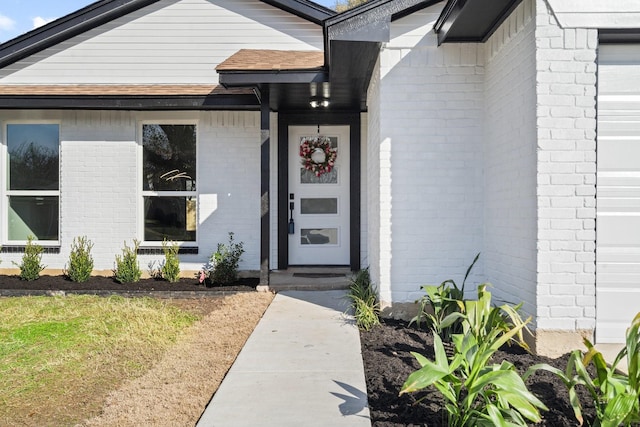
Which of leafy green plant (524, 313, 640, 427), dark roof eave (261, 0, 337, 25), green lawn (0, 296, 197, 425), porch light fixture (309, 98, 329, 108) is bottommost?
green lawn (0, 296, 197, 425)

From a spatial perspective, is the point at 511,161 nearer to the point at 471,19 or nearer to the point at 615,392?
the point at 471,19

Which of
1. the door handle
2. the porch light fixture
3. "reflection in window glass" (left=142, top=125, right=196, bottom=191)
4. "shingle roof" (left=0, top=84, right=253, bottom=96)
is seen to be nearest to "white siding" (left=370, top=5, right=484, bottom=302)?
the porch light fixture

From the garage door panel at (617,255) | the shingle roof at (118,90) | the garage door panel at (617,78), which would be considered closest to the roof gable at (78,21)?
the shingle roof at (118,90)

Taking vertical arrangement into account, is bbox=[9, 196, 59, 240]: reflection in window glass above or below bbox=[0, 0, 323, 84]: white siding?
below

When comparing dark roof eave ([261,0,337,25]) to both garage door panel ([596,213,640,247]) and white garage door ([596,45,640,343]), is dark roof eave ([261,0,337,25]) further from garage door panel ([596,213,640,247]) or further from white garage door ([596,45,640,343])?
garage door panel ([596,213,640,247])

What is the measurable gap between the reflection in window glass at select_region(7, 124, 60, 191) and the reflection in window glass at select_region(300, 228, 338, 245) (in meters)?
4.13

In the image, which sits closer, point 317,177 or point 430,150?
point 430,150

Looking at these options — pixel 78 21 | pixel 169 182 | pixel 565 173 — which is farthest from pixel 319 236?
pixel 78 21

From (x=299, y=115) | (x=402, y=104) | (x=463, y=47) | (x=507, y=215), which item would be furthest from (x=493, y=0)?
(x=299, y=115)

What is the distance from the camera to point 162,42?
7973 mm

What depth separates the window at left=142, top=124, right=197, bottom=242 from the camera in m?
7.90

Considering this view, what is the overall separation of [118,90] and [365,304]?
521 centimetres

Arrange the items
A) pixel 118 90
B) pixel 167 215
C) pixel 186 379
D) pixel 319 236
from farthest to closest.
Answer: pixel 319 236, pixel 167 215, pixel 118 90, pixel 186 379

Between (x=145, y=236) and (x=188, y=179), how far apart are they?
3.81 feet
